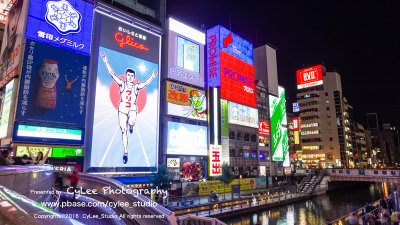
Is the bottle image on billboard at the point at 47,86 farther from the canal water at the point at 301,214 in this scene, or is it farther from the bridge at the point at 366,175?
the bridge at the point at 366,175

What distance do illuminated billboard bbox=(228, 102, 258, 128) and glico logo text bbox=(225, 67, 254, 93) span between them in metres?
4.12

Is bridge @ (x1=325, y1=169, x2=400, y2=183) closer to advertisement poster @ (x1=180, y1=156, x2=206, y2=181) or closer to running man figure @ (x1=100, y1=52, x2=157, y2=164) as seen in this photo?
advertisement poster @ (x1=180, y1=156, x2=206, y2=181)

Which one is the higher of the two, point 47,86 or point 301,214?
point 47,86

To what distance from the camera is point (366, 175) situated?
4797cm

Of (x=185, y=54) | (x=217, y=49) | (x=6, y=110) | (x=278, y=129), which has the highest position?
(x=217, y=49)

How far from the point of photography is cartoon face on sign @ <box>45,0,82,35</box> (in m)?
→ 29.7

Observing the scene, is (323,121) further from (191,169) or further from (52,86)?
(52,86)

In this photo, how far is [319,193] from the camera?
1948 inches

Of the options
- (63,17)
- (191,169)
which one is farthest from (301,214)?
(63,17)

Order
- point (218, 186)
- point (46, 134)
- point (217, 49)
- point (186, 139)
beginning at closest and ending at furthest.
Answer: point (46, 134) → point (186, 139) → point (218, 186) → point (217, 49)

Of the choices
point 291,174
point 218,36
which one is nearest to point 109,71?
point 218,36

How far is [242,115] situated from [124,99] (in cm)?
2699

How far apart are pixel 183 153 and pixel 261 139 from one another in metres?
25.0

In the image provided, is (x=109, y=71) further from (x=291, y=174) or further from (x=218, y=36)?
(x=291, y=174)
